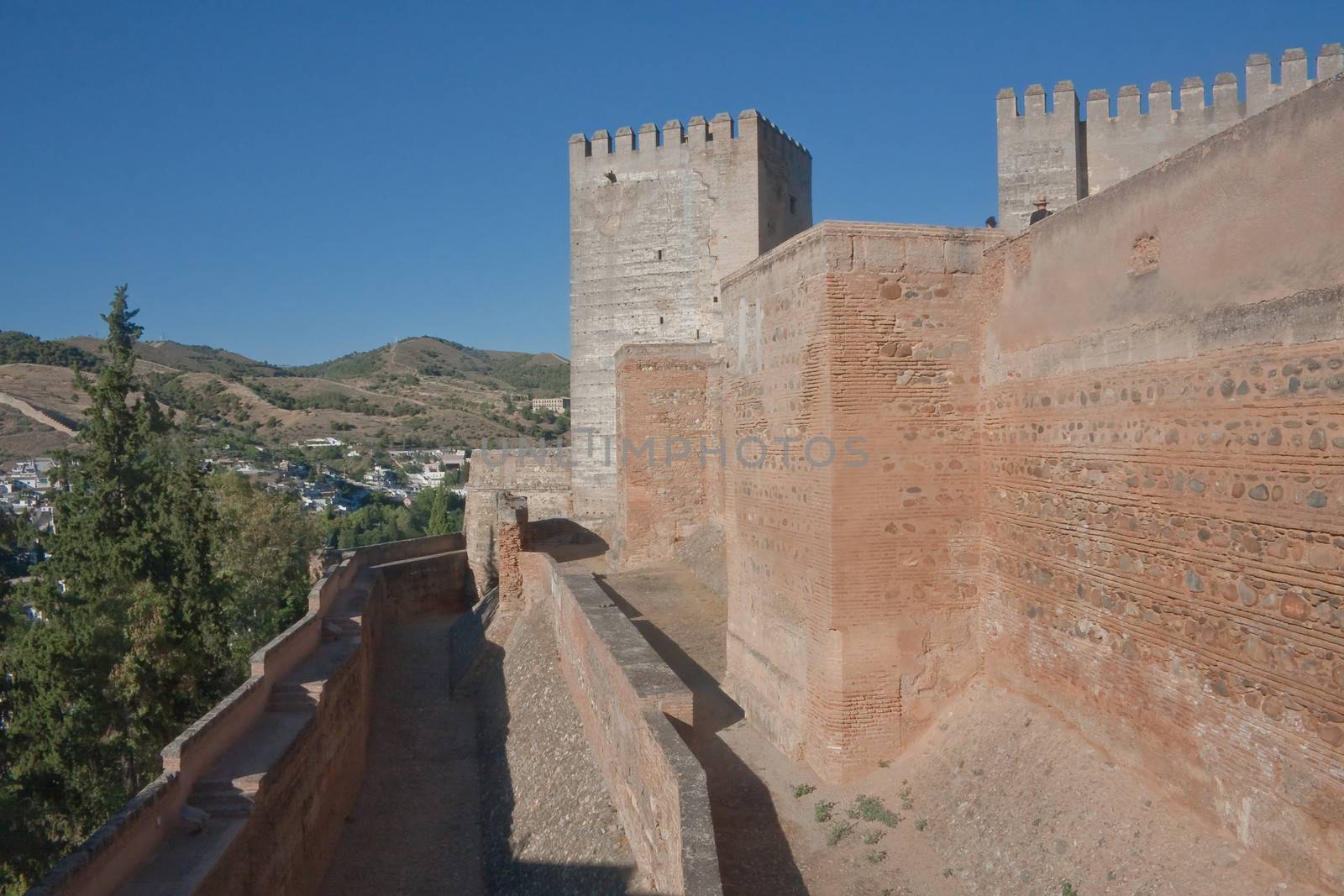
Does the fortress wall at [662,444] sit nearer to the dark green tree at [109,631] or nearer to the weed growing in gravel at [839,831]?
the dark green tree at [109,631]

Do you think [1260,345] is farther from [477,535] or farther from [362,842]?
[477,535]

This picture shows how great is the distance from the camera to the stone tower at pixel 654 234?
69.4ft

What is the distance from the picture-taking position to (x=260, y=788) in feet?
21.9

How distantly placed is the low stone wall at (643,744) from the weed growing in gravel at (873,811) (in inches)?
46.0

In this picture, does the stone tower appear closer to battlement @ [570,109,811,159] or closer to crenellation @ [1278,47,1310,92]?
battlement @ [570,109,811,159]

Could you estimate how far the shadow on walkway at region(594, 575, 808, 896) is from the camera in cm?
514

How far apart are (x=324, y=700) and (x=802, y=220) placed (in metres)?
18.4

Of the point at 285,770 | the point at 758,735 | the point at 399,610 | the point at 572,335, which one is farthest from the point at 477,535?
the point at 758,735

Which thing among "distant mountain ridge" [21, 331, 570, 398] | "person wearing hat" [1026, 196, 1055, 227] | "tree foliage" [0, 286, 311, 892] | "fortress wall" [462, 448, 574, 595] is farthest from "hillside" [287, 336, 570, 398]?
"person wearing hat" [1026, 196, 1055, 227]

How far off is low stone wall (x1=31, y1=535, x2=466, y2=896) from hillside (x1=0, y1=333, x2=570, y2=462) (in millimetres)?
39973

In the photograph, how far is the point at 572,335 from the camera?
74.1ft

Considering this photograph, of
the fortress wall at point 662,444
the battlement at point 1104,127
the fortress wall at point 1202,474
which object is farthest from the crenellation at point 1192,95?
the fortress wall at point 1202,474

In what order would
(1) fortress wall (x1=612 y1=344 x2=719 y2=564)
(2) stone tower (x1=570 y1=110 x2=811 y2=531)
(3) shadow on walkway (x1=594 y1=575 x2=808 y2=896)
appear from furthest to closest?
(2) stone tower (x1=570 y1=110 x2=811 y2=531), (1) fortress wall (x1=612 y1=344 x2=719 y2=564), (3) shadow on walkway (x1=594 y1=575 x2=808 y2=896)

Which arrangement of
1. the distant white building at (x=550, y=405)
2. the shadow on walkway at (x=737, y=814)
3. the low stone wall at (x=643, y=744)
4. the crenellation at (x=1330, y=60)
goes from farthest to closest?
the distant white building at (x=550, y=405), the crenellation at (x=1330, y=60), the shadow on walkway at (x=737, y=814), the low stone wall at (x=643, y=744)
